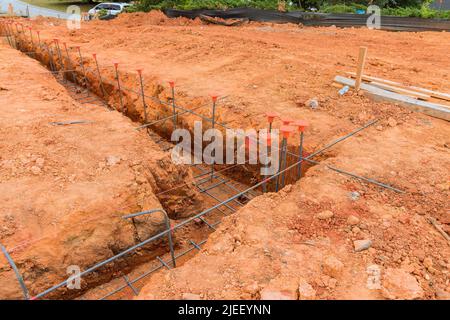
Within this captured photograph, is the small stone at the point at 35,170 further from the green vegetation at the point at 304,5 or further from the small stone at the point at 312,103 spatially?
the green vegetation at the point at 304,5

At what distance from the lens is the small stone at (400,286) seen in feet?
10.1

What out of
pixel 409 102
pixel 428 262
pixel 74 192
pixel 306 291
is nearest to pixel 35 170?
pixel 74 192

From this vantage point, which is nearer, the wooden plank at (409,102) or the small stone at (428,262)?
the small stone at (428,262)

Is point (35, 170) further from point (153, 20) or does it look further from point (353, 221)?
point (153, 20)

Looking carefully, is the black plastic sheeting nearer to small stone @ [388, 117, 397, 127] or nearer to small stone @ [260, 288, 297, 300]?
small stone @ [388, 117, 397, 127]

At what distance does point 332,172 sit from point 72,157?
435 cm

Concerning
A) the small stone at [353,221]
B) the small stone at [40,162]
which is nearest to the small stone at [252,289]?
the small stone at [353,221]

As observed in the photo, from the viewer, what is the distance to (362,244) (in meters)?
3.66

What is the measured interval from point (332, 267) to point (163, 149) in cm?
595

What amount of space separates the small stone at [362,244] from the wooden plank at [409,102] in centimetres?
483

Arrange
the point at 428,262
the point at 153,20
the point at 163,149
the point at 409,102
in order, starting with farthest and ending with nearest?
the point at 153,20 → the point at 163,149 → the point at 409,102 → the point at 428,262

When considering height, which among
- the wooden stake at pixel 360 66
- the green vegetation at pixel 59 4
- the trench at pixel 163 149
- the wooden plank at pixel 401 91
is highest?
the green vegetation at pixel 59 4

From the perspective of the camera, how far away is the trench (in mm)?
4961

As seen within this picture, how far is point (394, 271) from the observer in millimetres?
3340
